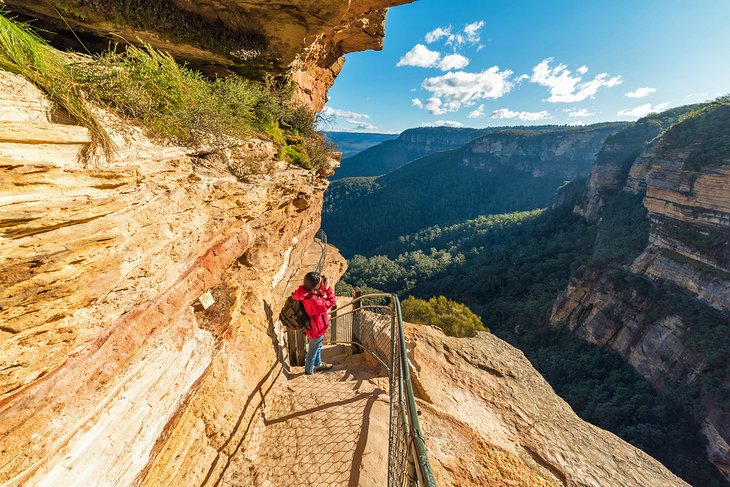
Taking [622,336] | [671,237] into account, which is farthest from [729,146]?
[622,336]

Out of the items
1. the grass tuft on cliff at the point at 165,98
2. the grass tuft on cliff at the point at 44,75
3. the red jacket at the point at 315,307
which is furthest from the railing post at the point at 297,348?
the grass tuft on cliff at the point at 44,75

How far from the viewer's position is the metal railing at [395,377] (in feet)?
6.26

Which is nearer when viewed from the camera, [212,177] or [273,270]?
[212,177]

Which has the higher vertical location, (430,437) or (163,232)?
(163,232)

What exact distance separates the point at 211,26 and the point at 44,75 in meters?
4.37

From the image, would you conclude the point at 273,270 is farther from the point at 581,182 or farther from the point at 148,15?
the point at 581,182

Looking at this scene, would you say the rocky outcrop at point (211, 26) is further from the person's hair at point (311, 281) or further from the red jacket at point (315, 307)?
the red jacket at point (315, 307)

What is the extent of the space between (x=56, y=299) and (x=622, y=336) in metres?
37.9

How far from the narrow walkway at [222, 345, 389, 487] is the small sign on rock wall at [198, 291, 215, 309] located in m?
1.70

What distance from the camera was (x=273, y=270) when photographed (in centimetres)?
561

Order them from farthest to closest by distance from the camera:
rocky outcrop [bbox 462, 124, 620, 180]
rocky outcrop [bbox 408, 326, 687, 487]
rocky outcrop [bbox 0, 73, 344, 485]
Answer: rocky outcrop [bbox 462, 124, 620, 180]
rocky outcrop [bbox 408, 326, 687, 487]
rocky outcrop [bbox 0, 73, 344, 485]

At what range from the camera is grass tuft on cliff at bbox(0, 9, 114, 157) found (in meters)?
1.99

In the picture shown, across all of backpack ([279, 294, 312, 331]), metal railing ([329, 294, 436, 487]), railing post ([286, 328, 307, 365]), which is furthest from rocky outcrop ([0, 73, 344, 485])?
metal railing ([329, 294, 436, 487])

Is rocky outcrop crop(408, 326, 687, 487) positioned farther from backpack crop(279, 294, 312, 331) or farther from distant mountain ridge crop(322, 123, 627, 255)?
distant mountain ridge crop(322, 123, 627, 255)
